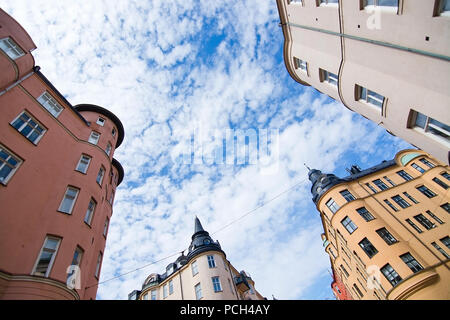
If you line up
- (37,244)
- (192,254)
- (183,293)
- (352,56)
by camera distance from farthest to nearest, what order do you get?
(192,254), (183,293), (352,56), (37,244)

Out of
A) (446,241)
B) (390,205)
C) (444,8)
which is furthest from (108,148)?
(446,241)

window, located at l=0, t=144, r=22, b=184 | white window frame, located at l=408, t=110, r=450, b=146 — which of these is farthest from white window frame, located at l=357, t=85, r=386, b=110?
window, located at l=0, t=144, r=22, b=184

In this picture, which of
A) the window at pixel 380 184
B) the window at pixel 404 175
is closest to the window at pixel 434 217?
the window at pixel 380 184

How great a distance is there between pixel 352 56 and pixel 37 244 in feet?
61.0

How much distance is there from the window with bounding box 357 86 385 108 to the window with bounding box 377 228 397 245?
1759 cm

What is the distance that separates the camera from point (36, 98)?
49.1 feet

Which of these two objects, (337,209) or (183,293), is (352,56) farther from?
(183,293)

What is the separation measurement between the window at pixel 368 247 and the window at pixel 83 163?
27639mm

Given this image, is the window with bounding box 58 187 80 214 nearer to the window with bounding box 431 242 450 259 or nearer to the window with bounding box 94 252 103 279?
the window with bounding box 94 252 103 279

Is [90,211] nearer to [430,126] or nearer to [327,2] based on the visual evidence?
[430,126]

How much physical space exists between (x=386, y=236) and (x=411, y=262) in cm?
313

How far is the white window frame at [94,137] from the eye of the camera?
18481 millimetres
